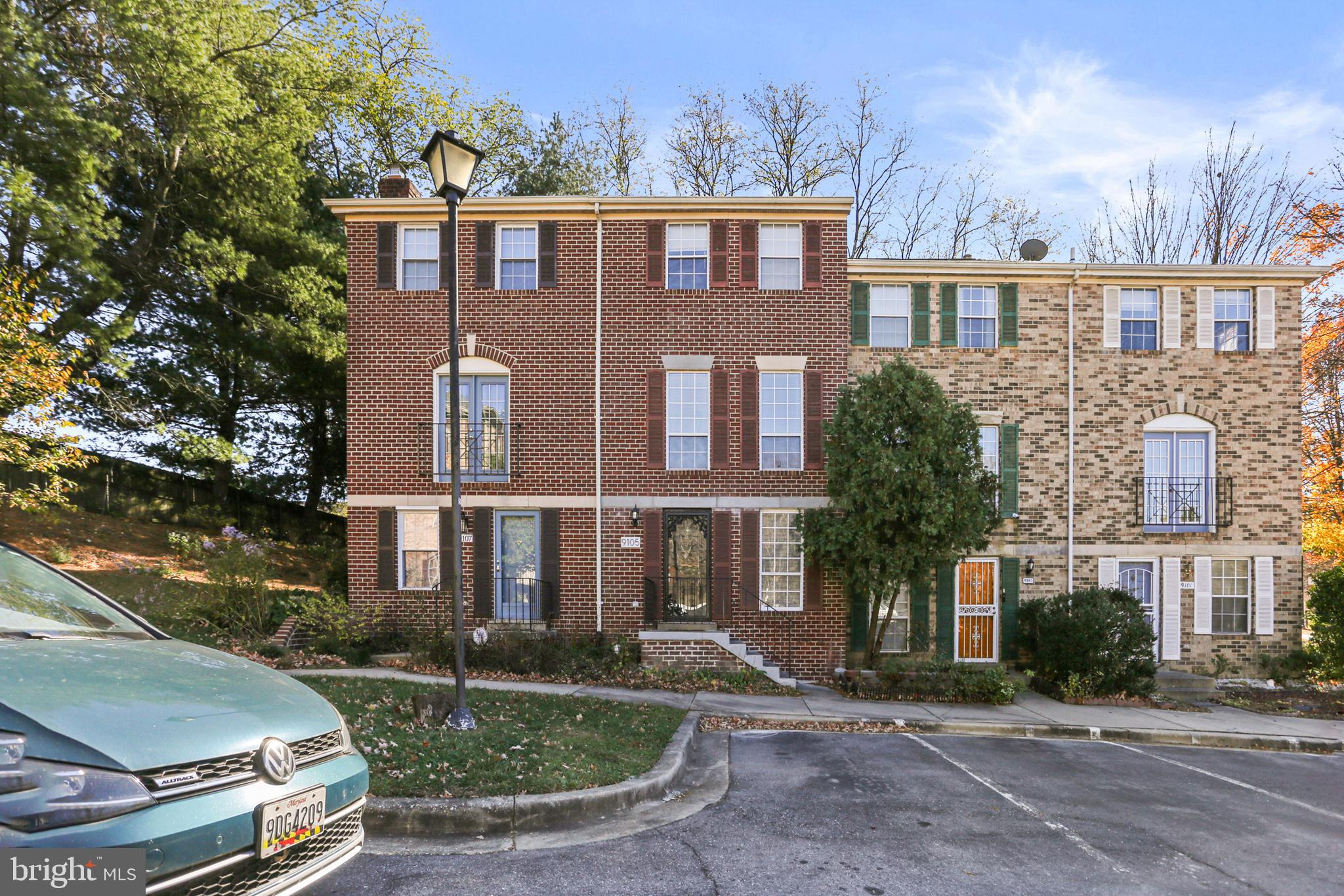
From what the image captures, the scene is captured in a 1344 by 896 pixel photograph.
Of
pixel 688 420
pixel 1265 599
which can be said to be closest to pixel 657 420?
pixel 688 420

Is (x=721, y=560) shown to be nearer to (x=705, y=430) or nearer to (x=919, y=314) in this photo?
(x=705, y=430)

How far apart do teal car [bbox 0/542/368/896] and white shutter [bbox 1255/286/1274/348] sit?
17.7m

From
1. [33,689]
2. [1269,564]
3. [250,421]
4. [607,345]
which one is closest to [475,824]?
[33,689]

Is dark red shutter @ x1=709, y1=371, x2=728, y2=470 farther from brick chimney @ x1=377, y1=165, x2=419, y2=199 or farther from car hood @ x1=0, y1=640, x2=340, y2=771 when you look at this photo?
car hood @ x1=0, y1=640, x2=340, y2=771

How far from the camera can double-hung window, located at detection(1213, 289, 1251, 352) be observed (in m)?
13.8

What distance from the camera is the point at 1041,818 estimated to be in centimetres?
563

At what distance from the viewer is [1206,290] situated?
45.0 feet

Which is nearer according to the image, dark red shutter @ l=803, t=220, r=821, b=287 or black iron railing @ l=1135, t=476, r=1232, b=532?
dark red shutter @ l=803, t=220, r=821, b=287

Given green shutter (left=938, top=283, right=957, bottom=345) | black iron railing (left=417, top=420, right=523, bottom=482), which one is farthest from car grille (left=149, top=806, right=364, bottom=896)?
green shutter (left=938, top=283, right=957, bottom=345)

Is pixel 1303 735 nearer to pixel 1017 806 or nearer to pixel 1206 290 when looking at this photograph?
pixel 1017 806

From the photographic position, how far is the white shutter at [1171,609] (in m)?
13.5

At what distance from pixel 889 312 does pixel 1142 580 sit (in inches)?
300

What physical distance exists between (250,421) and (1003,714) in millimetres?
22535

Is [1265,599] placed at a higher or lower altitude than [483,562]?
lower
